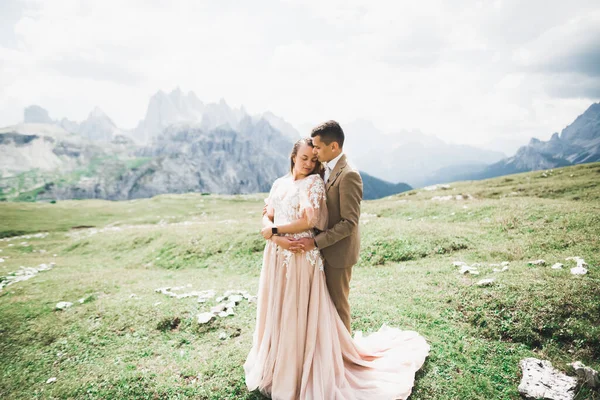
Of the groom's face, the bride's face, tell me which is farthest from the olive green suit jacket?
the bride's face

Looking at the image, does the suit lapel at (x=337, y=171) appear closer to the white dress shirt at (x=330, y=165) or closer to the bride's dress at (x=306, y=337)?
the white dress shirt at (x=330, y=165)

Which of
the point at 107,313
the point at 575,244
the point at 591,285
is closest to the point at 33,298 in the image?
the point at 107,313

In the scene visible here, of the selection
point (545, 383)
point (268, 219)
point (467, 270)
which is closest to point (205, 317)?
point (268, 219)

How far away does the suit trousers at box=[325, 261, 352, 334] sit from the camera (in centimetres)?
675

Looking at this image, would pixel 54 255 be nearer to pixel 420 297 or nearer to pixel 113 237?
pixel 113 237


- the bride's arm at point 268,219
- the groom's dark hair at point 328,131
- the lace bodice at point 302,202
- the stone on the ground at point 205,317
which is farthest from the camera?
the stone on the ground at point 205,317

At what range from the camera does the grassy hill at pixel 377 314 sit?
7660 millimetres

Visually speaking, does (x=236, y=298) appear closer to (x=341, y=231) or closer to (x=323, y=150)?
(x=341, y=231)

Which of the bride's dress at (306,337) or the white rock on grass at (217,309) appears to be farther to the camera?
the white rock on grass at (217,309)

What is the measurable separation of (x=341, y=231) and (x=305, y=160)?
172 centimetres

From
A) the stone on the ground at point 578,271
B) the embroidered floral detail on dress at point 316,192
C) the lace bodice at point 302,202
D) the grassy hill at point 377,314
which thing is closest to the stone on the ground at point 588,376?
the grassy hill at point 377,314

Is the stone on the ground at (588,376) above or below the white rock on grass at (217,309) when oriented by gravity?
above

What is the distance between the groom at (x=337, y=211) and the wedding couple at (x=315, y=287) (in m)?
0.02

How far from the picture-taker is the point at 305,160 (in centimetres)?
645
